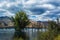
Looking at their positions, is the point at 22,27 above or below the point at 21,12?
below

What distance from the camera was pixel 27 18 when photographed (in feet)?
156

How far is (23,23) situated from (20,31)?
233 centimetres

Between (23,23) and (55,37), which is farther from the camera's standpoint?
(23,23)

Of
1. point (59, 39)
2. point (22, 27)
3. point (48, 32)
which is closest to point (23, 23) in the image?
point (22, 27)

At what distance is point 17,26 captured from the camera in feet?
152

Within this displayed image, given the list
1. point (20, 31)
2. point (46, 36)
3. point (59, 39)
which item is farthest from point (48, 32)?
point (20, 31)

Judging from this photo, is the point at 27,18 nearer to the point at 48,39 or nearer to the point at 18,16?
the point at 18,16

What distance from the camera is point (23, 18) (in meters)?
46.9

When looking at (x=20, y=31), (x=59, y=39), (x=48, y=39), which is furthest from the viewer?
(x=20, y=31)

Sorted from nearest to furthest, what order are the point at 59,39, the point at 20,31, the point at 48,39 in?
1. the point at 59,39
2. the point at 48,39
3. the point at 20,31

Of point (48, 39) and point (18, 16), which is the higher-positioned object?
point (18, 16)

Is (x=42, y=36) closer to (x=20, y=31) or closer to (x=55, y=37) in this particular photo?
(x=55, y=37)

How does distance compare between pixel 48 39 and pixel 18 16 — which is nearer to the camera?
pixel 48 39

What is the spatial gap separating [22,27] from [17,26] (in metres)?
1.07
